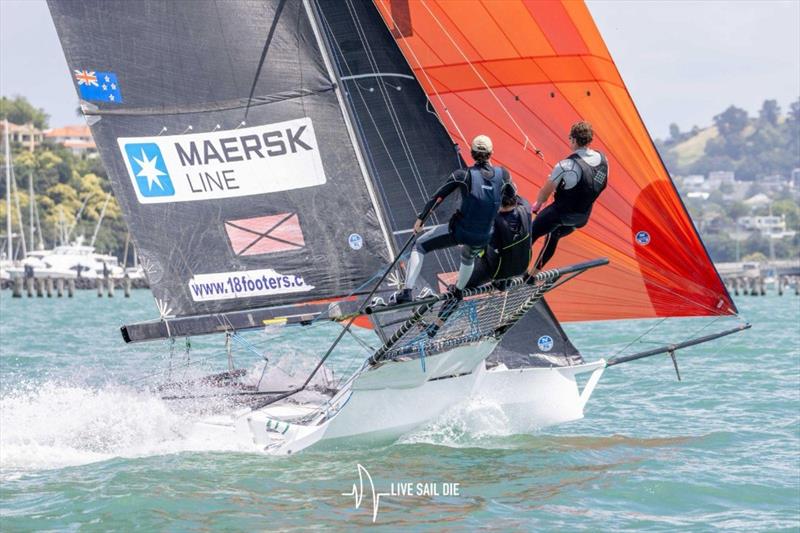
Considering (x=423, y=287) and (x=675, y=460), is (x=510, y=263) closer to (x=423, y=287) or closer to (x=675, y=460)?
(x=423, y=287)

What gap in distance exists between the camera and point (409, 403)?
1205 cm

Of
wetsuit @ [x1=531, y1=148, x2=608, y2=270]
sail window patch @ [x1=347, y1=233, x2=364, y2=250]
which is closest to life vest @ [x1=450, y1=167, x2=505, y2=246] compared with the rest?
wetsuit @ [x1=531, y1=148, x2=608, y2=270]

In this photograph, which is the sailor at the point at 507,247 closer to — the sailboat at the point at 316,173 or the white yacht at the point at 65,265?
the sailboat at the point at 316,173

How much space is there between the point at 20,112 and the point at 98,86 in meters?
139

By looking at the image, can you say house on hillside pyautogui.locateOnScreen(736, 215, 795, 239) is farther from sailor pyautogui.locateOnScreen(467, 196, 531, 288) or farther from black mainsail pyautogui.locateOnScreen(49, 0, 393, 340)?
sailor pyautogui.locateOnScreen(467, 196, 531, 288)

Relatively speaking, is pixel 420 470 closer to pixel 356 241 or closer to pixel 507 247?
pixel 507 247

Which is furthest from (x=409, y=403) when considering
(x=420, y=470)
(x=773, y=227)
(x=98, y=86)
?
(x=773, y=227)

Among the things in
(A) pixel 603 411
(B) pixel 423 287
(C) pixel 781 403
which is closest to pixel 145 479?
(B) pixel 423 287

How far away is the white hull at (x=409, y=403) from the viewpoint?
11805mm

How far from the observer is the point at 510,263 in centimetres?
1102

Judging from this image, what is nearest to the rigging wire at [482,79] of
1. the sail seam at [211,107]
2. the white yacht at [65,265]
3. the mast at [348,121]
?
the mast at [348,121]

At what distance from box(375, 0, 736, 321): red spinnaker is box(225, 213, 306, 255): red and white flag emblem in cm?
198

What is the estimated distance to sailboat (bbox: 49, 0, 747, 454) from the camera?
41.3ft

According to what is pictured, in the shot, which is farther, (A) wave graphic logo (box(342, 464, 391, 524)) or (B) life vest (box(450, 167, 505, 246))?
(B) life vest (box(450, 167, 505, 246))
